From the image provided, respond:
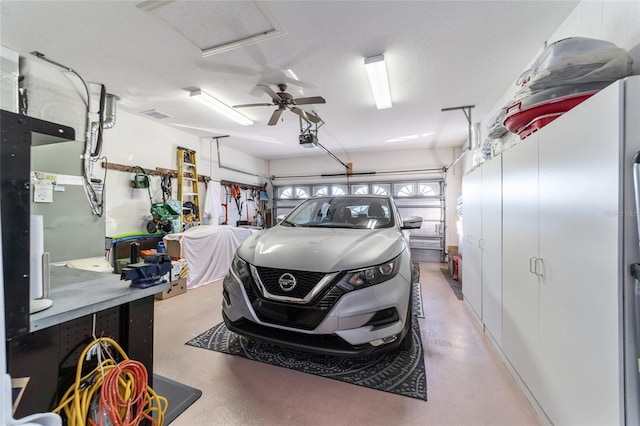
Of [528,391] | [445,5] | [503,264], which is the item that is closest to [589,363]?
[528,391]

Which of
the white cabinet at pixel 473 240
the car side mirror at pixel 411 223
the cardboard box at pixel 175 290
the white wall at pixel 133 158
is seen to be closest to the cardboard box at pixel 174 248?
the cardboard box at pixel 175 290

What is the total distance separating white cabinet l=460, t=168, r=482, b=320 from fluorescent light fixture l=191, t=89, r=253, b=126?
3794 millimetres

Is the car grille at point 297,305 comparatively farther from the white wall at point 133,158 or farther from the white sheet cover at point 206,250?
the white wall at point 133,158

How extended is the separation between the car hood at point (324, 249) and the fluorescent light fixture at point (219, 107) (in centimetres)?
252

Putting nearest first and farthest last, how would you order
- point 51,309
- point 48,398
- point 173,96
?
1. point 51,309
2. point 48,398
3. point 173,96

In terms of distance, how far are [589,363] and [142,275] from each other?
212 centimetres

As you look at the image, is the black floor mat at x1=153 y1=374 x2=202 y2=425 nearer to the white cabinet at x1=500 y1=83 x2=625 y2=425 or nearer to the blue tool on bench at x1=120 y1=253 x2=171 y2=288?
the blue tool on bench at x1=120 y1=253 x2=171 y2=288

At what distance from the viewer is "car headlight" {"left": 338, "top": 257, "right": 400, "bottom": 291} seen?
5.88 feet

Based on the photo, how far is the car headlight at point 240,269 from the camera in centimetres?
204

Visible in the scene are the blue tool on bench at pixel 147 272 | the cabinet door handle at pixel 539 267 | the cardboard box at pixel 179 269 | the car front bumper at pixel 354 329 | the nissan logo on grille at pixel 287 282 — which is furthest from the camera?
the cardboard box at pixel 179 269

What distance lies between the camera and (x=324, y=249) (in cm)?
199

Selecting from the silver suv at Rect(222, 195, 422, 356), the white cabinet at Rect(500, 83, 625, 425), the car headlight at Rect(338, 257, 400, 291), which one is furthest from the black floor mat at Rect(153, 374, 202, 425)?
the white cabinet at Rect(500, 83, 625, 425)

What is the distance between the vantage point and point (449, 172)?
6988 millimetres

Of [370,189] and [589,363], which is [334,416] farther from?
[370,189]
